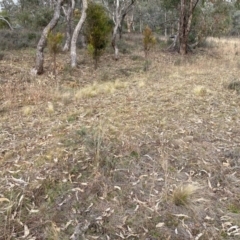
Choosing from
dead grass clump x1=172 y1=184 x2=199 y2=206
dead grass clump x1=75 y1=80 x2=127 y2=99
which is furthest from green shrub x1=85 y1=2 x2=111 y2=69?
dead grass clump x1=172 y1=184 x2=199 y2=206

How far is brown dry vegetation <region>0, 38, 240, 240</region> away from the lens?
259 cm

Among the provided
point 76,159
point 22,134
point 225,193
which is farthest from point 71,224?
point 22,134

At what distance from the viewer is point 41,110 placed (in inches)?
213

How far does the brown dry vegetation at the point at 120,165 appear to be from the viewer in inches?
102

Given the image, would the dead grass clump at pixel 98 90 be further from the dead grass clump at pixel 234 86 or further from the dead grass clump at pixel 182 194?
the dead grass clump at pixel 182 194

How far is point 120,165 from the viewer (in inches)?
135

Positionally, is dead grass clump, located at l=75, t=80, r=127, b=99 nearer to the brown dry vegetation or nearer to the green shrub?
the brown dry vegetation

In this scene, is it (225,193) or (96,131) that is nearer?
(225,193)

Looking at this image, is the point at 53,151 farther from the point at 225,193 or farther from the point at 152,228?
the point at 225,193

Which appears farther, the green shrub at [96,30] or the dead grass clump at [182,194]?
the green shrub at [96,30]

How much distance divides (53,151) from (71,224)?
131cm

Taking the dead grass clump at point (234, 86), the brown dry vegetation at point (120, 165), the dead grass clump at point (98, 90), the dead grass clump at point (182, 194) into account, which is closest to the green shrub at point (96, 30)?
the dead grass clump at point (98, 90)

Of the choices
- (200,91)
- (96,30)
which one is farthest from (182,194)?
(96,30)

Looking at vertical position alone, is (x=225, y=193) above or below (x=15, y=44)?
below
